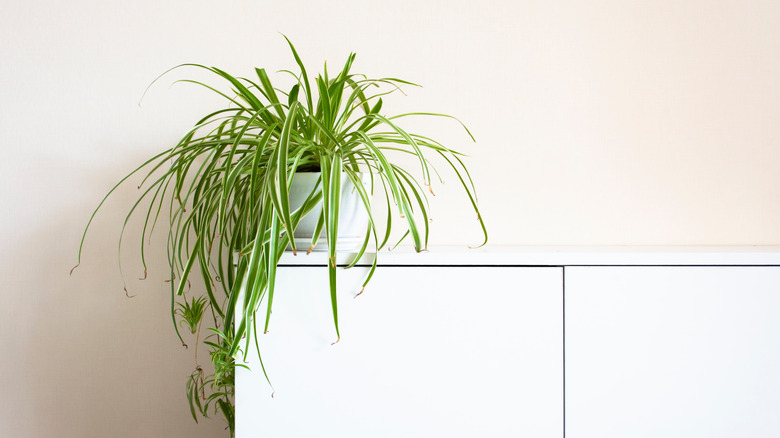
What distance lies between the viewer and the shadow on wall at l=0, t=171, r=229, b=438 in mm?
1207

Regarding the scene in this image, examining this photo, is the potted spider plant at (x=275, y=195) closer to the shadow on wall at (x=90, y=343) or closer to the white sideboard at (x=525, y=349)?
the white sideboard at (x=525, y=349)

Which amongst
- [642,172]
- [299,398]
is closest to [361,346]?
[299,398]

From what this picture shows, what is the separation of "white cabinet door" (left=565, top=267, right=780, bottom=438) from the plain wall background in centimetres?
36

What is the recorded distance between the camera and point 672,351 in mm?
→ 888

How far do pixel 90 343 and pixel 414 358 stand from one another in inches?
32.2

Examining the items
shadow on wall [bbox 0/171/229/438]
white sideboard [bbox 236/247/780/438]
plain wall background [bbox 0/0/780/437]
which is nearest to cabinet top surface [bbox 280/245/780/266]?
white sideboard [bbox 236/247/780/438]

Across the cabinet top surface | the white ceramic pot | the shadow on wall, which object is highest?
the white ceramic pot

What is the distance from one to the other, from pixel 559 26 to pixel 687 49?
0.32 metres

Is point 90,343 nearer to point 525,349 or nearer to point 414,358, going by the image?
point 414,358

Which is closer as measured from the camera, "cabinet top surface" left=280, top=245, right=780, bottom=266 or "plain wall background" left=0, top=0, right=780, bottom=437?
"cabinet top surface" left=280, top=245, right=780, bottom=266

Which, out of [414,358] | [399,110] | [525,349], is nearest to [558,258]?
[525,349]

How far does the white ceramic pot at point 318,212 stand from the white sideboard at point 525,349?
58 millimetres

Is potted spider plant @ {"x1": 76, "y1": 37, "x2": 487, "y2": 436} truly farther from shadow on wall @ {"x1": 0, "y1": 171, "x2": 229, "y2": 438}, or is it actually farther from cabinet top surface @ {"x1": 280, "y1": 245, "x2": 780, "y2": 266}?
shadow on wall @ {"x1": 0, "y1": 171, "x2": 229, "y2": 438}

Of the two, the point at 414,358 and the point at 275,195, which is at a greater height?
the point at 275,195
